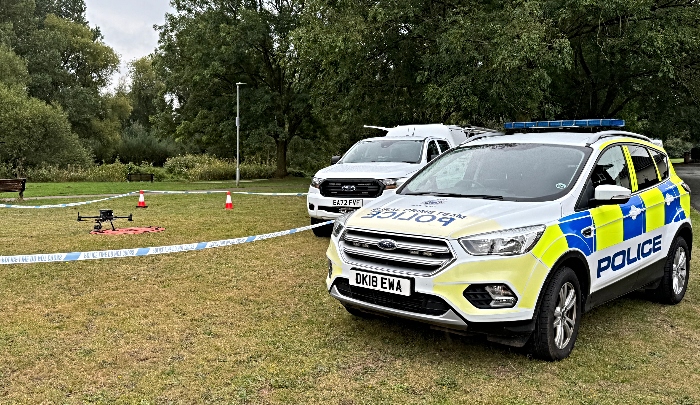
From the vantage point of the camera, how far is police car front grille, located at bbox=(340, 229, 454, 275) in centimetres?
397

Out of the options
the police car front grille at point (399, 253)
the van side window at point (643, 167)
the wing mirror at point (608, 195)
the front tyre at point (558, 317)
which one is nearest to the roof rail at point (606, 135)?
the van side window at point (643, 167)

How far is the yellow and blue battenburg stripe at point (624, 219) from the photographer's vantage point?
14.0 ft

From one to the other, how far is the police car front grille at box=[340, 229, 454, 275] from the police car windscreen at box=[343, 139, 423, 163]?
603 centimetres

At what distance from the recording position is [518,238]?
3.95 metres

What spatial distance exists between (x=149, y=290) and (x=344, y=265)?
2.83m

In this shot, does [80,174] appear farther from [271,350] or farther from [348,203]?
[271,350]

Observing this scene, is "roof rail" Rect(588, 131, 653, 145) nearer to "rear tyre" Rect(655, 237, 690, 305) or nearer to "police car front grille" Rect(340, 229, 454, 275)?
"rear tyre" Rect(655, 237, 690, 305)

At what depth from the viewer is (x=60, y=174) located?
32.7 m

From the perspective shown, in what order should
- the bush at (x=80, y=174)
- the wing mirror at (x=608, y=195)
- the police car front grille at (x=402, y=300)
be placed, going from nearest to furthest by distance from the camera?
the police car front grille at (x=402, y=300) < the wing mirror at (x=608, y=195) < the bush at (x=80, y=174)

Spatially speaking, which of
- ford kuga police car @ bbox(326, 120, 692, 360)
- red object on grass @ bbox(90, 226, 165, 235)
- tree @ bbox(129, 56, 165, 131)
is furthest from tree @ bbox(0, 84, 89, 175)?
ford kuga police car @ bbox(326, 120, 692, 360)

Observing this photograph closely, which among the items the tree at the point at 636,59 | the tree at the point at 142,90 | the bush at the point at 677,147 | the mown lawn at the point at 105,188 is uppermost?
the tree at the point at 142,90

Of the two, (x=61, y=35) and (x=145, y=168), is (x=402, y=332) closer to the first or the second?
(x=145, y=168)

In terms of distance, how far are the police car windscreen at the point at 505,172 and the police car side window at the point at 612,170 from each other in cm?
16

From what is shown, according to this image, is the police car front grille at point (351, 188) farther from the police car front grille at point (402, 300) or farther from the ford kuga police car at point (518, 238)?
the police car front grille at point (402, 300)
